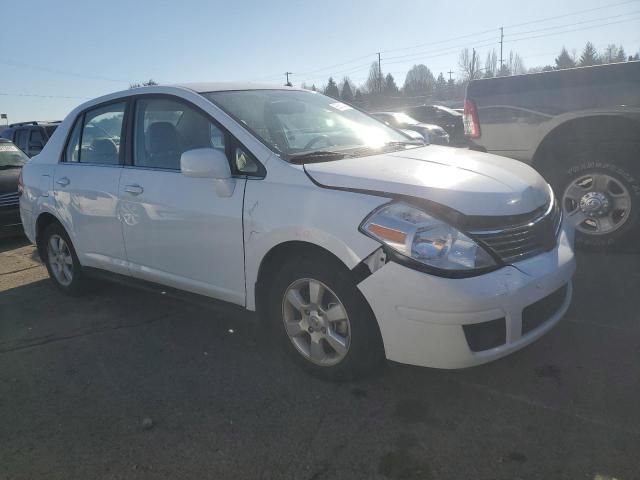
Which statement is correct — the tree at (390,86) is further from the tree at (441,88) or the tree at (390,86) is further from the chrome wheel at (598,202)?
the chrome wheel at (598,202)

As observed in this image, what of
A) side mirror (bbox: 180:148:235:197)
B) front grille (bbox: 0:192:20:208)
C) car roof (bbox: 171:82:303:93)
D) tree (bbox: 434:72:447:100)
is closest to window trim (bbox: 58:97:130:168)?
car roof (bbox: 171:82:303:93)

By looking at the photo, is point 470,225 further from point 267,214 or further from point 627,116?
point 627,116

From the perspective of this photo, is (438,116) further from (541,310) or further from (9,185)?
(541,310)

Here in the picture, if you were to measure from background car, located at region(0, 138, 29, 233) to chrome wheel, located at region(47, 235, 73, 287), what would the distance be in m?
2.93

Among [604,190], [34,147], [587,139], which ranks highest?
[34,147]

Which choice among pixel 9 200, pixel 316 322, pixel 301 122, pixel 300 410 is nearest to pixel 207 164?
pixel 301 122

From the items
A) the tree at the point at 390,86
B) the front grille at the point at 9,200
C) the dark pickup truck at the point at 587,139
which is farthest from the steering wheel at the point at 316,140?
the tree at the point at 390,86

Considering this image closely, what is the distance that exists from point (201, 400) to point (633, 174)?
405 cm

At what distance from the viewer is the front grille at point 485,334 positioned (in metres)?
2.36

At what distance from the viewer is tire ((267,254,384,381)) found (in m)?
2.56

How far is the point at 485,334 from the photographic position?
7.85 feet

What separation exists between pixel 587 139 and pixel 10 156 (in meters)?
8.43

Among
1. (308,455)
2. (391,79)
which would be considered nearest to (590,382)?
(308,455)

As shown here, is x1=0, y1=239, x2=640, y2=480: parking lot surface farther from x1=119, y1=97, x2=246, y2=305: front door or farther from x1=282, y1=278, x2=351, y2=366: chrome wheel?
x1=119, y1=97, x2=246, y2=305: front door
